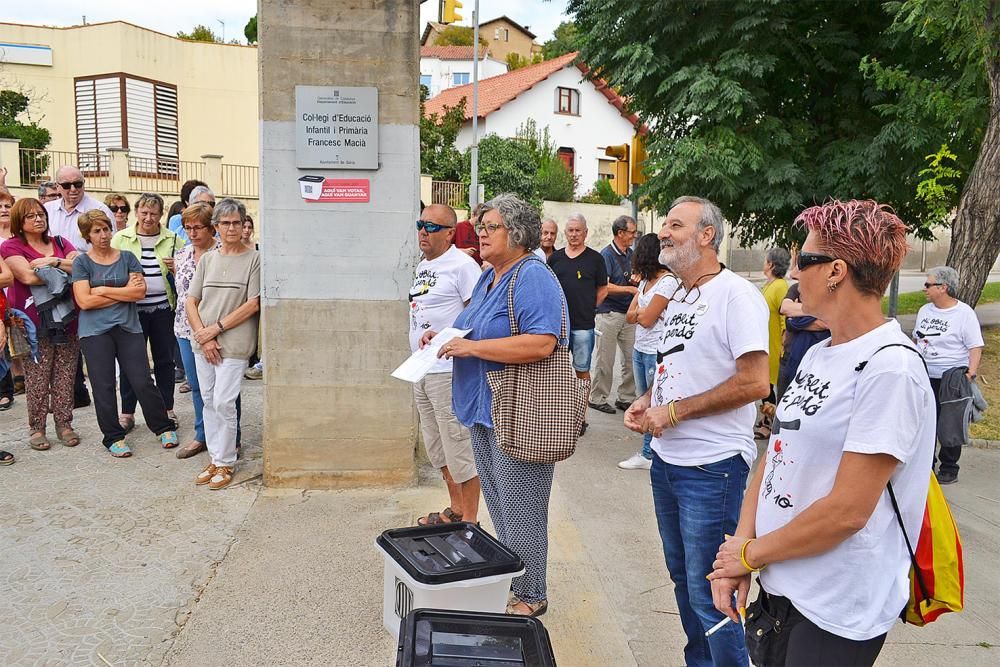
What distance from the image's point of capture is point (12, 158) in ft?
64.4

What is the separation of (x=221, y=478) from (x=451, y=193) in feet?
74.8

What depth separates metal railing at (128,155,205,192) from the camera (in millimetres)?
22602

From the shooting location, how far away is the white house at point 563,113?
37.1 m

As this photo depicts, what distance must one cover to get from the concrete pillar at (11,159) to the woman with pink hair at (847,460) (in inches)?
867

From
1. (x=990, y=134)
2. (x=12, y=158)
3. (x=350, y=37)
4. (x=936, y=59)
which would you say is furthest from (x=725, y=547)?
(x=12, y=158)

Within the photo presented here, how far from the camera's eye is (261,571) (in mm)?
4180

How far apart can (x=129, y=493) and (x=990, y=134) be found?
922 centimetres

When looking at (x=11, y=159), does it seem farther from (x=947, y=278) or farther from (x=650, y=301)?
(x=947, y=278)

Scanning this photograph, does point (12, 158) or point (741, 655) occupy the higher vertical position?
point (12, 158)

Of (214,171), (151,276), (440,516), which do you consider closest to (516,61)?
(214,171)

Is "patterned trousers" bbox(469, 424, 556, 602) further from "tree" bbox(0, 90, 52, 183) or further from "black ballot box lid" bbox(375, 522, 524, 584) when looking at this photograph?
"tree" bbox(0, 90, 52, 183)

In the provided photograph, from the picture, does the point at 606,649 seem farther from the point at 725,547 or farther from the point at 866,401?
the point at 866,401

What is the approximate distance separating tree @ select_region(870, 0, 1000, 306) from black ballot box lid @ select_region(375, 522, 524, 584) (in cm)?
597

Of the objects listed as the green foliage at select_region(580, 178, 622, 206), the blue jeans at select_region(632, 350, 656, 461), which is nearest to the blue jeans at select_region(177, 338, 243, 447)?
the blue jeans at select_region(632, 350, 656, 461)
